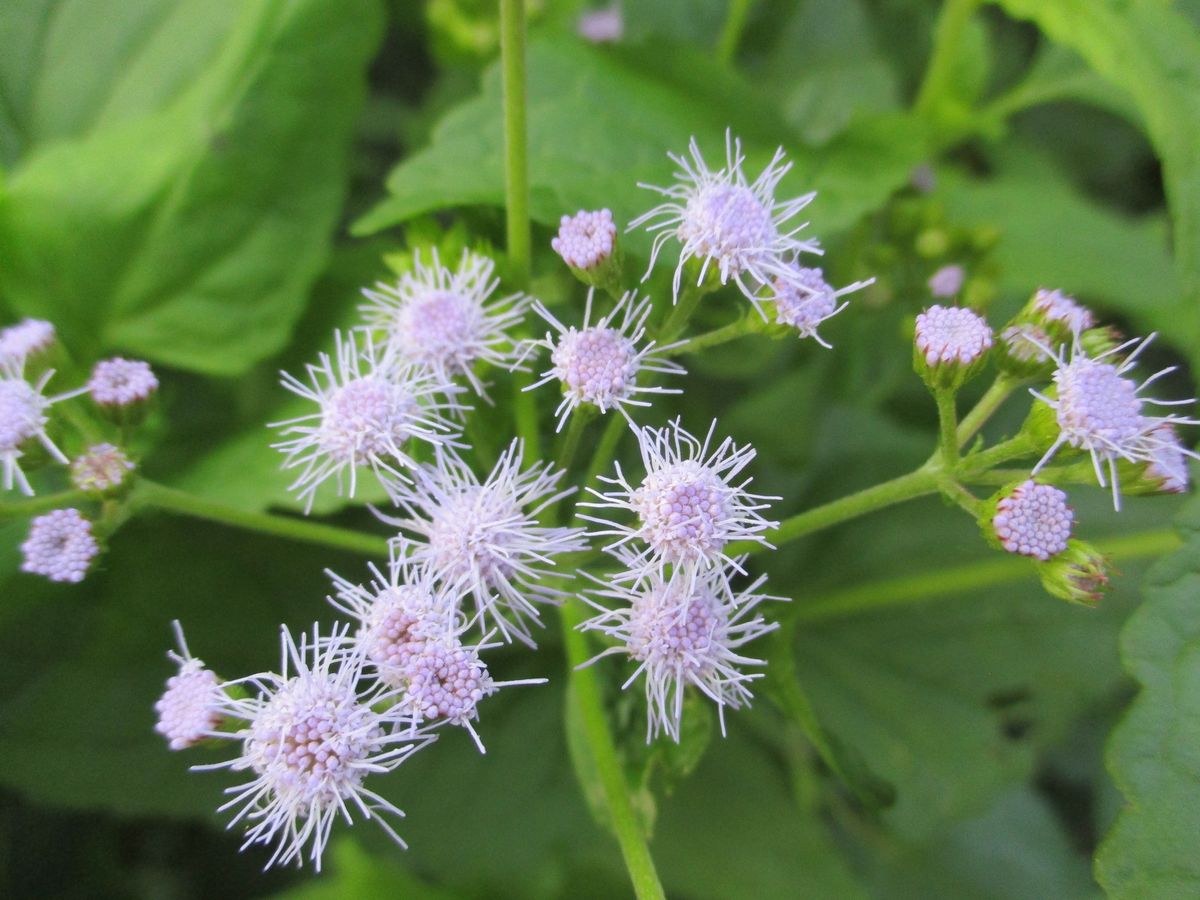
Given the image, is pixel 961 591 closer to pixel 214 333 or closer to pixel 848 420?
→ pixel 848 420

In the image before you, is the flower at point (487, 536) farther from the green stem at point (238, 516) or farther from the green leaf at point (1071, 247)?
the green leaf at point (1071, 247)

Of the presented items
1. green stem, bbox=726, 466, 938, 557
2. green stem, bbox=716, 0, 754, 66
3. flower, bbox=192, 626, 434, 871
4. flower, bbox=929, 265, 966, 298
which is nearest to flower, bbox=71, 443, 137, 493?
flower, bbox=192, 626, 434, 871

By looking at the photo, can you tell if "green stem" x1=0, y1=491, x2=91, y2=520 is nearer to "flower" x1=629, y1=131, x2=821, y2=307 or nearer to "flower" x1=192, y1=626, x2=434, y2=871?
"flower" x1=192, y1=626, x2=434, y2=871

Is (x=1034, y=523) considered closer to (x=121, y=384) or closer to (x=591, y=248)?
(x=591, y=248)

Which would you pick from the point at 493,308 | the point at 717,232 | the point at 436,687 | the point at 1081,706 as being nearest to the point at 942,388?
the point at 717,232

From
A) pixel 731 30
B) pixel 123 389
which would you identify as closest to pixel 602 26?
pixel 731 30

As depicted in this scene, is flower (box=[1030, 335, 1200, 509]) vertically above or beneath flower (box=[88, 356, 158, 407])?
above
